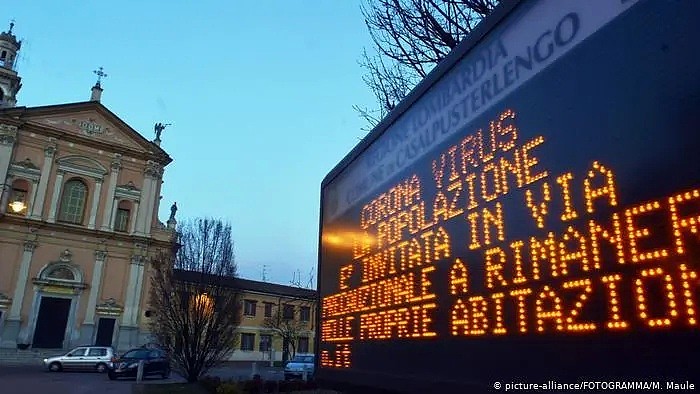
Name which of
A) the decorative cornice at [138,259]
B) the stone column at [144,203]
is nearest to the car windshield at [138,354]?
the decorative cornice at [138,259]

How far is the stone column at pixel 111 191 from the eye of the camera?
3134 centimetres

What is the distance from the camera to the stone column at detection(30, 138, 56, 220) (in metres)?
29.3

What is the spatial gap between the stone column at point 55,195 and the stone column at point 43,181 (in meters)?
0.49

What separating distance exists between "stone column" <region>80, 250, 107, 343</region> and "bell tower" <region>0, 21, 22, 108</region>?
44.3ft

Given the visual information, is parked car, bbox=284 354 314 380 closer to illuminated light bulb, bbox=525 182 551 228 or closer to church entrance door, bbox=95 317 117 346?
church entrance door, bbox=95 317 117 346

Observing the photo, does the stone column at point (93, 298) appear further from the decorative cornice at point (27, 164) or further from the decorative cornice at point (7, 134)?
the decorative cornice at point (7, 134)

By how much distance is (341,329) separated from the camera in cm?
479

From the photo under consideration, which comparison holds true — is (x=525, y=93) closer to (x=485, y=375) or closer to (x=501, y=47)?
(x=501, y=47)

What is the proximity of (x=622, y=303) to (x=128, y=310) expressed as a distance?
32.7 meters

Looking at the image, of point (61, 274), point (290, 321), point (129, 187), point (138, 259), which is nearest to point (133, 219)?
point (129, 187)

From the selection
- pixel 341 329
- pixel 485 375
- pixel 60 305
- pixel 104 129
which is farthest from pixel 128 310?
pixel 485 375

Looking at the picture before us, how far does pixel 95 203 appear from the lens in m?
31.3

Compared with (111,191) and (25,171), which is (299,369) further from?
(25,171)

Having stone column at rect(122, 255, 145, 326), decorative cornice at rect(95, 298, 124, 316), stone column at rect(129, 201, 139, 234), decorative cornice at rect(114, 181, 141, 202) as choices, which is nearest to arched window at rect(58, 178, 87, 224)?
decorative cornice at rect(114, 181, 141, 202)
